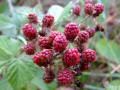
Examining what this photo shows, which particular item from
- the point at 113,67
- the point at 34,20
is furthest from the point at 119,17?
the point at 34,20

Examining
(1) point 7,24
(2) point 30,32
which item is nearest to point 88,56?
(2) point 30,32

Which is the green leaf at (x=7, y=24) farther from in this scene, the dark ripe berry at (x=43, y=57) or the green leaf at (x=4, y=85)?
the dark ripe berry at (x=43, y=57)

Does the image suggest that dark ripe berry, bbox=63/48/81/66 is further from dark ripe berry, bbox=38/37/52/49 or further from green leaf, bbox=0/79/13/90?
green leaf, bbox=0/79/13/90

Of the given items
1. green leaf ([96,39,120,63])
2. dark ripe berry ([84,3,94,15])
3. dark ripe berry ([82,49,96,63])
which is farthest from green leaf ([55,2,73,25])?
green leaf ([96,39,120,63])

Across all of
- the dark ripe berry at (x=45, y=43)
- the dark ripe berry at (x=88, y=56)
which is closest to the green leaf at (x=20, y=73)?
the dark ripe berry at (x=45, y=43)

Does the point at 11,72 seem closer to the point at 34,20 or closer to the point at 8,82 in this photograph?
the point at 8,82

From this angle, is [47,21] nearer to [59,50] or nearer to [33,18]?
[33,18]

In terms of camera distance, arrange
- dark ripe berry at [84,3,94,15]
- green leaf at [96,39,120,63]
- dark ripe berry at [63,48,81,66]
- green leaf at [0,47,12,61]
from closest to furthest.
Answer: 1. dark ripe berry at [63,48,81,66]
2. green leaf at [0,47,12,61]
3. dark ripe berry at [84,3,94,15]
4. green leaf at [96,39,120,63]
